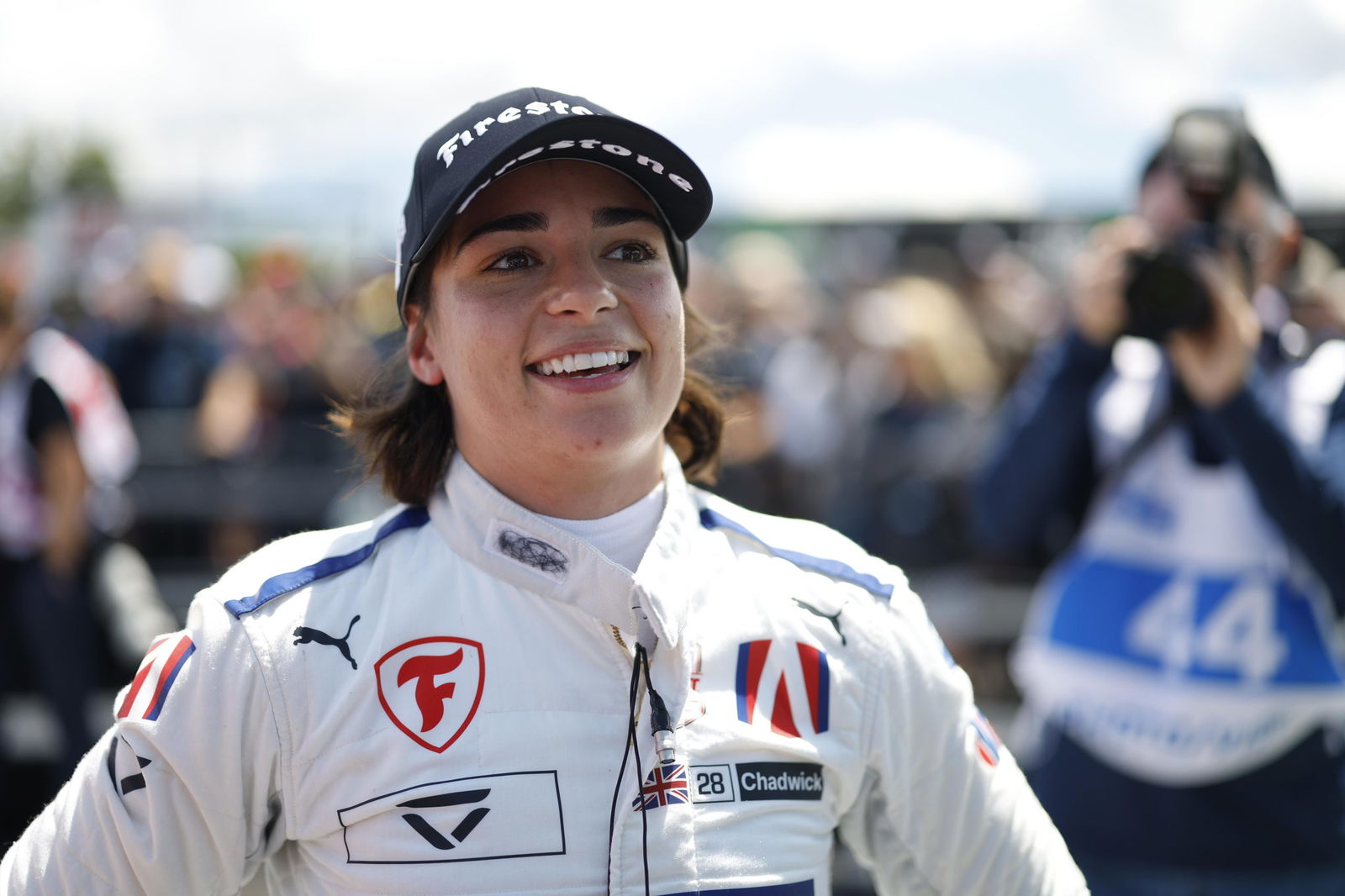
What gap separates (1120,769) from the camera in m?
2.71

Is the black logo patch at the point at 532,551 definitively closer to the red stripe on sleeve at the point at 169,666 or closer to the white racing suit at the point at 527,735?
the white racing suit at the point at 527,735

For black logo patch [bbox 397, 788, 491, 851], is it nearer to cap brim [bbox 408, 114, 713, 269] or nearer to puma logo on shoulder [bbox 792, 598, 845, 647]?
puma logo on shoulder [bbox 792, 598, 845, 647]

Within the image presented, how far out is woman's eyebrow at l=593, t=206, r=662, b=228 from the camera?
1814 millimetres

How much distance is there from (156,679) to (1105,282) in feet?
6.66

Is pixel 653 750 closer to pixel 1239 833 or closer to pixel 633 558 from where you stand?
pixel 633 558

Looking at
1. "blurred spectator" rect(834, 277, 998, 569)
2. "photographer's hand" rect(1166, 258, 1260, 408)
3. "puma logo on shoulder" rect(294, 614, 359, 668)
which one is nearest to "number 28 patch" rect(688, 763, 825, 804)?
"puma logo on shoulder" rect(294, 614, 359, 668)

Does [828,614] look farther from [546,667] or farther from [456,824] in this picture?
[456,824]

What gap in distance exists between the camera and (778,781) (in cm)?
176

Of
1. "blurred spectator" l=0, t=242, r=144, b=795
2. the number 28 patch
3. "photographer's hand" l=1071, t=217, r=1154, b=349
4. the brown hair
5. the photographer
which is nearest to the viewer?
the number 28 patch

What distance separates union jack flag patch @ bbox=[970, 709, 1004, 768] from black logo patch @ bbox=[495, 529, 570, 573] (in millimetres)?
641

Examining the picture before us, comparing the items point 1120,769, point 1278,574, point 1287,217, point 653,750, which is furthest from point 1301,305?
point 653,750

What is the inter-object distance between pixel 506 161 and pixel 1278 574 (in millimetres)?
1822

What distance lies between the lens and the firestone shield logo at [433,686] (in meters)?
1.67

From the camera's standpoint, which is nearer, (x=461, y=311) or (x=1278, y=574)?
(x=461, y=311)
